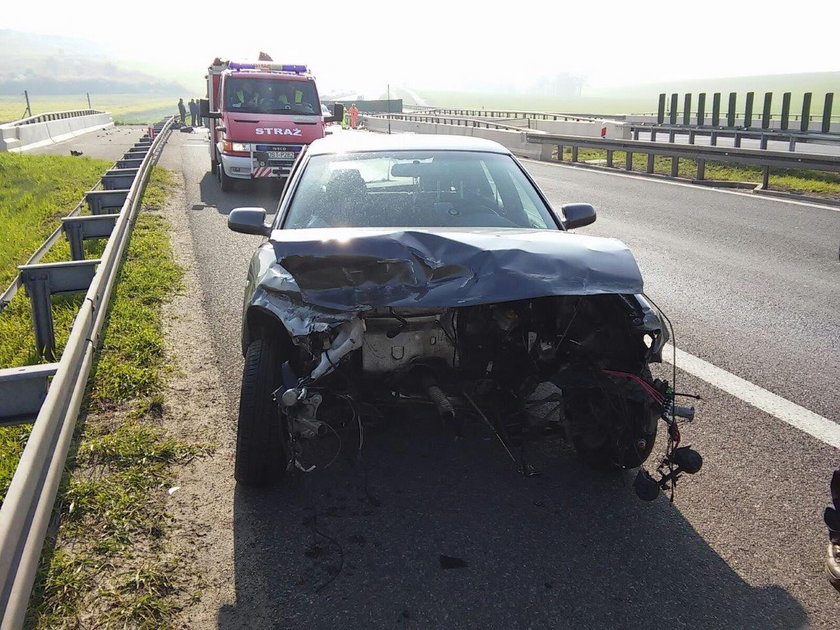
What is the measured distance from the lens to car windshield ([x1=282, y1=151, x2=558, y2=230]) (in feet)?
15.3

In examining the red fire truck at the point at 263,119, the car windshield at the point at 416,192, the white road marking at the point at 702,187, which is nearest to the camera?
the car windshield at the point at 416,192

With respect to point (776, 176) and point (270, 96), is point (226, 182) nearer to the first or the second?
point (270, 96)

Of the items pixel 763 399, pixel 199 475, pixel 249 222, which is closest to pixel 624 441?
pixel 763 399

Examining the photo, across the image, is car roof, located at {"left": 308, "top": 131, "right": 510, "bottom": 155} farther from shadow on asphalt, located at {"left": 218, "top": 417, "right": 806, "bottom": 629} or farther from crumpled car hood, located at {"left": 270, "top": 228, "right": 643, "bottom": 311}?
shadow on asphalt, located at {"left": 218, "top": 417, "right": 806, "bottom": 629}

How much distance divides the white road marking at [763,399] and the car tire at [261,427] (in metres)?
2.84

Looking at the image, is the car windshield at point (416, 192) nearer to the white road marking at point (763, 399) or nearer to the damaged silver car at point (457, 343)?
the damaged silver car at point (457, 343)

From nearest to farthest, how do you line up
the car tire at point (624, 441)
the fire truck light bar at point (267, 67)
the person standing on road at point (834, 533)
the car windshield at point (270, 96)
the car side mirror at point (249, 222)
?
the person standing on road at point (834, 533)
the car tire at point (624, 441)
the car side mirror at point (249, 222)
the car windshield at point (270, 96)
the fire truck light bar at point (267, 67)

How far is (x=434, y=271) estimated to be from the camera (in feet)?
11.4

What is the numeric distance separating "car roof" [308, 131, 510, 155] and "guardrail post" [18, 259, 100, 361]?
6.23 ft

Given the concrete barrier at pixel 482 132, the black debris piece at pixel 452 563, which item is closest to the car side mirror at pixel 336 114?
the concrete barrier at pixel 482 132

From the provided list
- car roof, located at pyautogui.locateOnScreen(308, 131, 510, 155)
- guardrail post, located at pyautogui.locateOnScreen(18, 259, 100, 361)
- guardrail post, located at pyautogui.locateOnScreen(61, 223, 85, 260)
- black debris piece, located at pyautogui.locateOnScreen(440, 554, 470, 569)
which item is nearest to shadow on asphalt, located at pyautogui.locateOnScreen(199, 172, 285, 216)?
guardrail post, located at pyautogui.locateOnScreen(61, 223, 85, 260)

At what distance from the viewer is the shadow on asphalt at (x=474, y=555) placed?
9.49 feet

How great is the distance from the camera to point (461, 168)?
5238mm

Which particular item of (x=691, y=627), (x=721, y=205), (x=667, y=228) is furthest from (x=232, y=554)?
(x=721, y=205)
